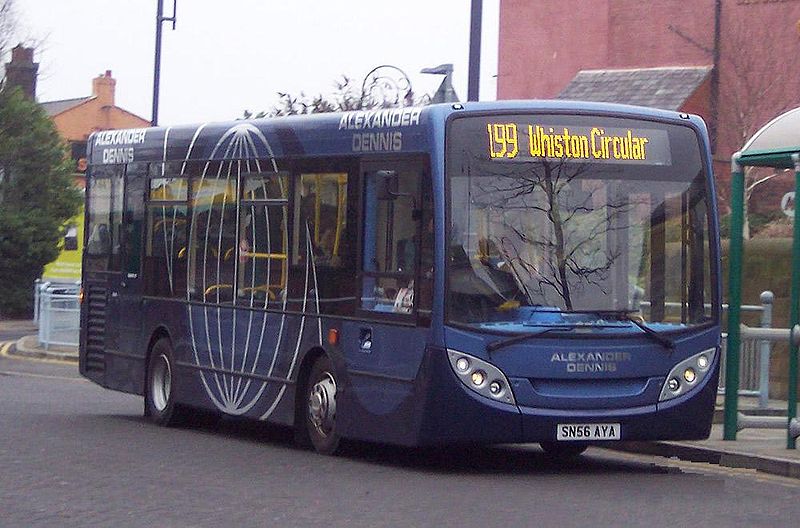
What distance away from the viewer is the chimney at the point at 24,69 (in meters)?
55.3

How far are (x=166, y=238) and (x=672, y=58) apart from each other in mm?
22354

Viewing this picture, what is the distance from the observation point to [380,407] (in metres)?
13.3

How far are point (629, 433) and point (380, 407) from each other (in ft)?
6.08

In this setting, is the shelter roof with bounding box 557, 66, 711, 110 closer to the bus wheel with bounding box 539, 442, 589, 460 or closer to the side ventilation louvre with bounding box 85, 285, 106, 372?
the side ventilation louvre with bounding box 85, 285, 106, 372

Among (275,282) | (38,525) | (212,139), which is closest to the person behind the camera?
(38,525)

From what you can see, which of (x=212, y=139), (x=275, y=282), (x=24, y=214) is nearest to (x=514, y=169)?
(x=275, y=282)

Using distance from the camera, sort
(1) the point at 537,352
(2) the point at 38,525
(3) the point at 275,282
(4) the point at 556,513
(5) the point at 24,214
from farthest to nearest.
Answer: (5) the point at 24,214, (3) the point at 275,282, (1) the point at 537,352, (4) the point at 556,513, (2) the point at 38,525

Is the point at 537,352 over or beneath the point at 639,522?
over

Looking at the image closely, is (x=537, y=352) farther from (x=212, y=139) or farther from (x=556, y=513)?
(x=212, y=139)

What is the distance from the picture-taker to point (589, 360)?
12.9 m

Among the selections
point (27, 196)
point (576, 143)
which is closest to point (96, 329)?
point (576, 143)

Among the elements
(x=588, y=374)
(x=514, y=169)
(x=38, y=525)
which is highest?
(x=514, y=169)

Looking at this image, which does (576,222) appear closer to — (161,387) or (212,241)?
(212,241)

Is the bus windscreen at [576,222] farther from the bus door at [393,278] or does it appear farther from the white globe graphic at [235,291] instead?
the white globe graphic at [235,291]
